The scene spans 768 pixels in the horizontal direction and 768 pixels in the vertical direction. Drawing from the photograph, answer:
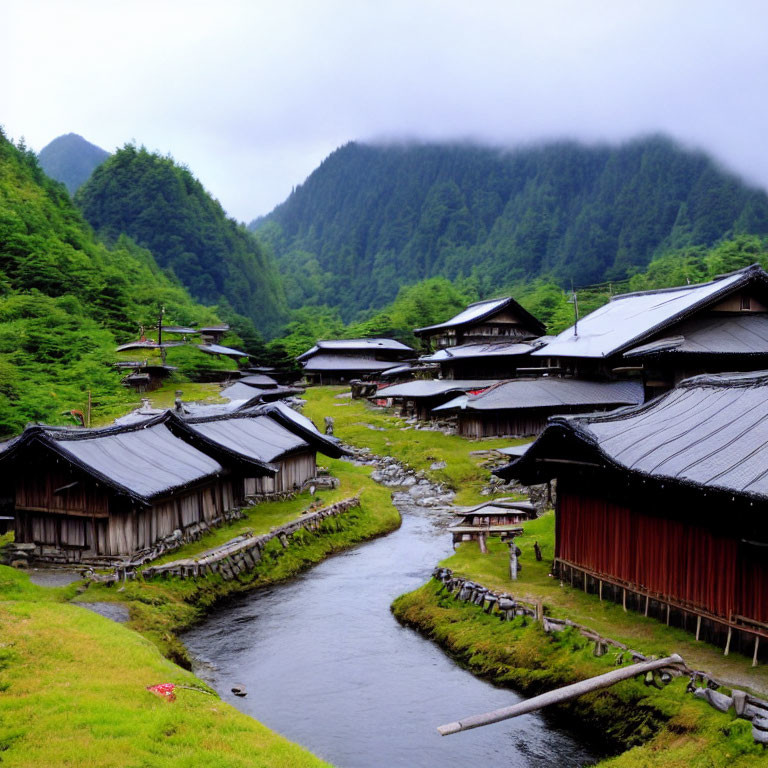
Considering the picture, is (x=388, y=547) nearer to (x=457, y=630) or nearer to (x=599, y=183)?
(x=457, y=630)

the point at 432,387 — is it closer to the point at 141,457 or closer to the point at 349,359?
the point at 349,359

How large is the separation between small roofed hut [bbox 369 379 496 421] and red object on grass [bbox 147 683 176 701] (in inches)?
1700

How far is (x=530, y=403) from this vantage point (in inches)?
1831

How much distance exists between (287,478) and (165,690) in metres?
22.2

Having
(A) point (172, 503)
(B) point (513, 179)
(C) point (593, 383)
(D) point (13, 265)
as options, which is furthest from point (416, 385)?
(B) point (513, 179)

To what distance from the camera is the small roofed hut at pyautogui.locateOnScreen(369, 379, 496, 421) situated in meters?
56.7

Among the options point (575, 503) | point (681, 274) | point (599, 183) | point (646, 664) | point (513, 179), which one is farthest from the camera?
point (513, 179)

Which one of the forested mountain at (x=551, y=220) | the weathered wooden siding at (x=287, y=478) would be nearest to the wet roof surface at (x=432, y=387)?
the weathered wooden siding at (x=287, y=478)

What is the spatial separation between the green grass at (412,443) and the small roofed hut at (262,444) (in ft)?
23.2

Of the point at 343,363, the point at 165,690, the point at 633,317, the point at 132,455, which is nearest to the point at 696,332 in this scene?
the point at 633,317

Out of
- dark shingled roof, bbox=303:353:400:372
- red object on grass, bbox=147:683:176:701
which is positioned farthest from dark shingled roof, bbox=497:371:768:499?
dark shingled roof, bbox=303:353:400:372

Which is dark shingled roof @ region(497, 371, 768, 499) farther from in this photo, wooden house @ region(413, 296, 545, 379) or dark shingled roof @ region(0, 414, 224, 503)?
wooden house @ region(413, 296, 545, 379)

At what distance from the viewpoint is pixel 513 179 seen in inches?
7367

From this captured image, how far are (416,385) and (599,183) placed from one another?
12128 cm
